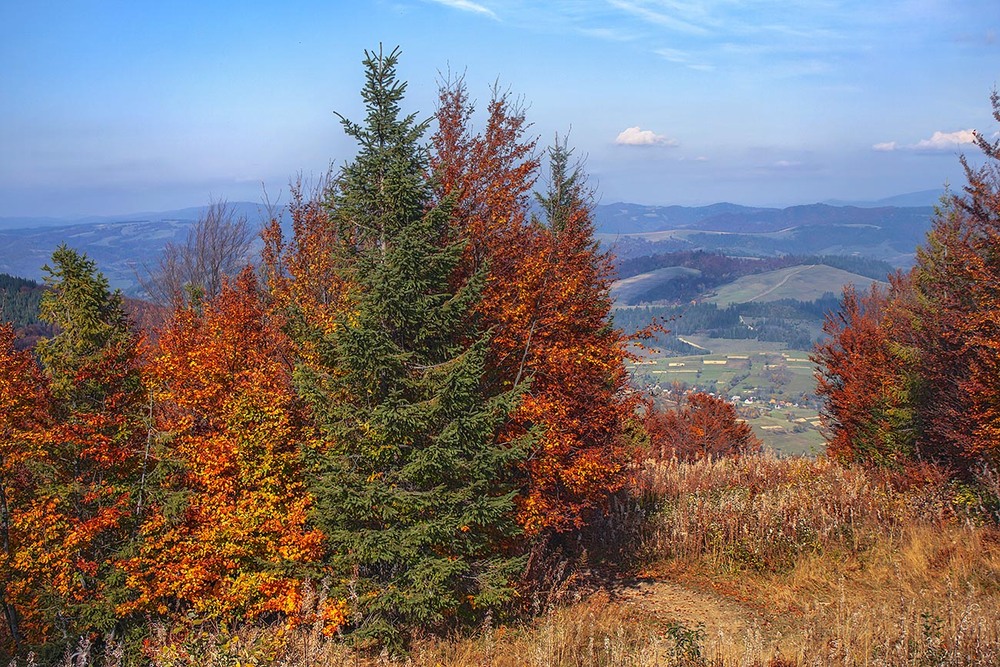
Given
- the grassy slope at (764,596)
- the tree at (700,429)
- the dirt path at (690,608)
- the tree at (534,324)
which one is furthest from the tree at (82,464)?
the tree at (700,429)

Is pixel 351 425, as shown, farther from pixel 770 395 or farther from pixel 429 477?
pixel 770 395

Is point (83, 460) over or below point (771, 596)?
over

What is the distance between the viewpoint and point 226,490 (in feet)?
43.4

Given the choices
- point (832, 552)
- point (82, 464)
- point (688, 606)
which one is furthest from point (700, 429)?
point (82, 464)

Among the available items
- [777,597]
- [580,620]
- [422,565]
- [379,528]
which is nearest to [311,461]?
[379,528]

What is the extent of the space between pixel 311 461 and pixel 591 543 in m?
8.49

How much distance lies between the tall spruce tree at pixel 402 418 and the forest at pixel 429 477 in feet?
0.20

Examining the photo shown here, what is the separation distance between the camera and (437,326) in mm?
11289

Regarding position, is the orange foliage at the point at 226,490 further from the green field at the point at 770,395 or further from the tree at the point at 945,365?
the green field at the point at 770,395

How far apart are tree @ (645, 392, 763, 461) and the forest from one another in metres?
21.8

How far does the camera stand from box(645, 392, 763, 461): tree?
40938 mm

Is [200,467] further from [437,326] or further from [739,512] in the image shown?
[739,512]

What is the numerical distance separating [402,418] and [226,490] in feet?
17.8

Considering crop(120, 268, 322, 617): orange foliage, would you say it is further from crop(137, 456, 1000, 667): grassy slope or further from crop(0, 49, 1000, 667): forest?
crop(137, 456, 1000, 667): grassy slope
